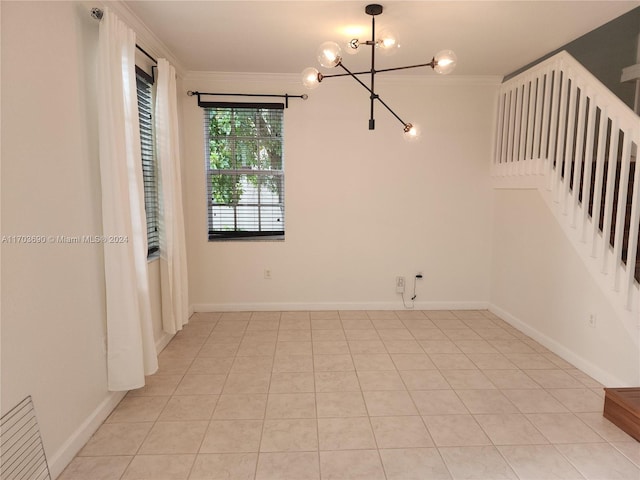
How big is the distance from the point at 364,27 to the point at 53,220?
2.46 m

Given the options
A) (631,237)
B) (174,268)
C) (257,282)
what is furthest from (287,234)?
(631,237)

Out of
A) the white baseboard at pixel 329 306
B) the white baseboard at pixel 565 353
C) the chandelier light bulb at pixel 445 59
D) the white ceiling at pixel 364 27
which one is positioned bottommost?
the white baseboard at pixel 565 353

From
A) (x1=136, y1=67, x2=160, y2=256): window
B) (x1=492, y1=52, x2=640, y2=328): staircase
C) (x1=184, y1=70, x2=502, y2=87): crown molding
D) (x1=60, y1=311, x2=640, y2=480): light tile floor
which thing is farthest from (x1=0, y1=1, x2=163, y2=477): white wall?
(x1=492, y1=52, x2=640, y2=328): staircase

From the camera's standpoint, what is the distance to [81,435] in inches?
81.4

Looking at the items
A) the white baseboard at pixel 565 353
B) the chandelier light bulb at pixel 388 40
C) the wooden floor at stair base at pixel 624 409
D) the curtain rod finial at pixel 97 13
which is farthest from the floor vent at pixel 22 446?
the white baseboard at pixel 565 353

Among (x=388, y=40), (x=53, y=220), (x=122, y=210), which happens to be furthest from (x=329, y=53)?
(x=53, y=220)

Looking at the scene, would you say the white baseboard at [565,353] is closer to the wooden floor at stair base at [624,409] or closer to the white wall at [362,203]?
the wooden floor at stair base at [624,409]

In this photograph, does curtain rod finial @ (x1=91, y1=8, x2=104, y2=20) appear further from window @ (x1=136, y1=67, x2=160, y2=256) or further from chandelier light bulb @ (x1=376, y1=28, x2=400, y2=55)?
chandelier light bulb @ (x1=376, y1=28, x2=400, y2=55)

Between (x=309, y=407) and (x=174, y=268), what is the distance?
5.64 feet

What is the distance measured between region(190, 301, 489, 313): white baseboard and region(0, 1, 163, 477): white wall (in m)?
2.05

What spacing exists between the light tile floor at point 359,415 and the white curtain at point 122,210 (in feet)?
1.28

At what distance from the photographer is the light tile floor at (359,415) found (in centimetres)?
193

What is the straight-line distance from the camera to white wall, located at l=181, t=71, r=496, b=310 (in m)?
4.19

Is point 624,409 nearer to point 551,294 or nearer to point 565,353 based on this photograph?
point 565,353
